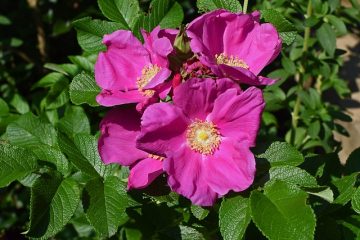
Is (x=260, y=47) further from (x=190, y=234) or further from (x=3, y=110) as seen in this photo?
(x=3, y=110)

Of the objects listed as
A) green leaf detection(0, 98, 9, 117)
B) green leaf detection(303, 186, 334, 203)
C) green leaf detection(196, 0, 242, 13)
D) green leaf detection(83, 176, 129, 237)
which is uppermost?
green leaf detection(196, 0, 242, 13)

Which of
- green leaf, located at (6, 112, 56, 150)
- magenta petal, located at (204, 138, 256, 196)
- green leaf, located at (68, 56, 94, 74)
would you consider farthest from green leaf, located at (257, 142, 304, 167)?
green leaf, located at (68, 56, 94, 74)

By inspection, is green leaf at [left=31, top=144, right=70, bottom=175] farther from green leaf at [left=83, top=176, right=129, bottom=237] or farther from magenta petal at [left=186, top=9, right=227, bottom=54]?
magenta petal at [left=186, top=9, right=227, bottom=54]

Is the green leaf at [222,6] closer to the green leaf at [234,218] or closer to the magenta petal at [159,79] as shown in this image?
the magenta petal at [159,79]

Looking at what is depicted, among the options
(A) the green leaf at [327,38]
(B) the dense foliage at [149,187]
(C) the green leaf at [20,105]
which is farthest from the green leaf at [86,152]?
(A) the green leaf at [327,38]

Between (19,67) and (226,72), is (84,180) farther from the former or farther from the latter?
(19,67)

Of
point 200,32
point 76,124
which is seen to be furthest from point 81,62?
point 200,32
